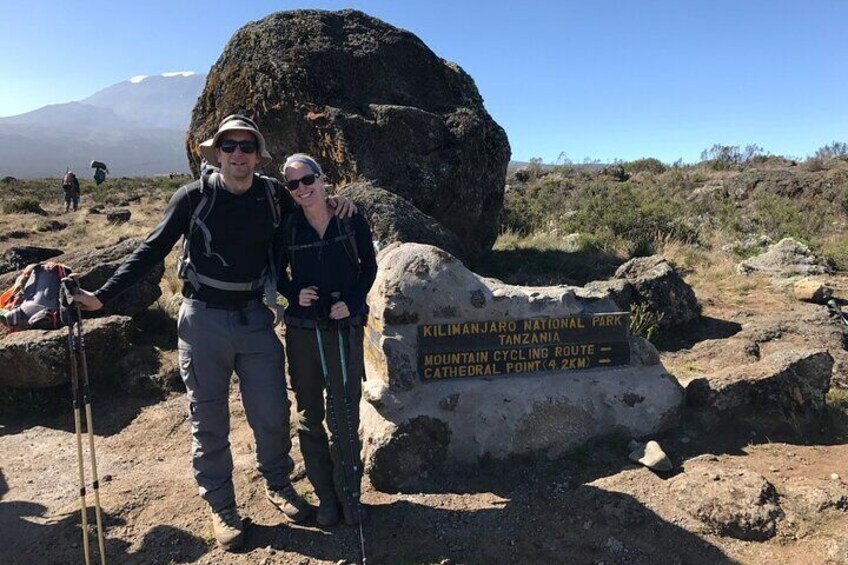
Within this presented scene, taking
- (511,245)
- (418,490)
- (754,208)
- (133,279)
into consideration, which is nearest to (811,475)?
(418,490)

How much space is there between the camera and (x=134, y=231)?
54.0ft

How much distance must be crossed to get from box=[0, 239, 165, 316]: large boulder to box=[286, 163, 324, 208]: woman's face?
443cm

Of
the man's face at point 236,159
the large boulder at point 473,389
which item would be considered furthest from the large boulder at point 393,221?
the man's face at point 236,159

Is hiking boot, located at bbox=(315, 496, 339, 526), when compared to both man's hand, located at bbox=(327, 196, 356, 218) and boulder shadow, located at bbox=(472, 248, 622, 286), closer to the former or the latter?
man's hand, located at bbox=(327, 196, 356, 218)

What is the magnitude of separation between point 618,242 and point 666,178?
52.0 feet

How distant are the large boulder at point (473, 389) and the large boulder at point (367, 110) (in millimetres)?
4445

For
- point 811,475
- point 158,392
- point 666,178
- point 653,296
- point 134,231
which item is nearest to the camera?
point 811,475

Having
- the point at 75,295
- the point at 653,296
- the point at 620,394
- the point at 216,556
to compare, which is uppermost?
the point at 75,295

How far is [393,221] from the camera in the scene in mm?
6938

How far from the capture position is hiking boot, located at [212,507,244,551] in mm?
3547

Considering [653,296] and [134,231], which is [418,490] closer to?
[653,296]

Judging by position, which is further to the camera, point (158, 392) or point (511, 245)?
point (511, 245)

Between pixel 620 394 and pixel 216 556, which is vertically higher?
pixel 620 394

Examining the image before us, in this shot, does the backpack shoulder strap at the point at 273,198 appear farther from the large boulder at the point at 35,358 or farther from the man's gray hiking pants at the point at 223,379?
the large boulder at the point at 35,358
